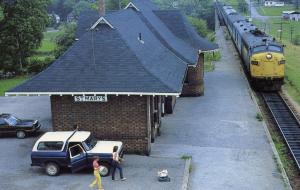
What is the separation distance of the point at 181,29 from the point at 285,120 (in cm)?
1030

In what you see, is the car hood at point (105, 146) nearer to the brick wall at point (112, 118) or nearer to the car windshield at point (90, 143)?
the car windshield at point (90, 143)

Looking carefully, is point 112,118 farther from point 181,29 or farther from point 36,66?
point 36,66

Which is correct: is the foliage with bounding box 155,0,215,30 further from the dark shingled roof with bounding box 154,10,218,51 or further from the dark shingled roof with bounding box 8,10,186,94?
the dark shingled roof with bounding box 8,10,186,94

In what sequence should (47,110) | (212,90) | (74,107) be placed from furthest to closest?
(212,90), (47,110), (74,107)

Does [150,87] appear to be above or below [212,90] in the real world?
above

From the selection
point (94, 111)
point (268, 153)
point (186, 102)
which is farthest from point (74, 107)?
point (186, 102)

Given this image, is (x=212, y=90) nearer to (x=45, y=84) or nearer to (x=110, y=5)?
(x=45, y=84)

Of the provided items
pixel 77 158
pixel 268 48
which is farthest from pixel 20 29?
pixel 77 158

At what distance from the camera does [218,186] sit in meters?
16.7

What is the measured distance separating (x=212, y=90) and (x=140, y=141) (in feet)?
48.1

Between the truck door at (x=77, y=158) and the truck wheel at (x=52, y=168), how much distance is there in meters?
0.58

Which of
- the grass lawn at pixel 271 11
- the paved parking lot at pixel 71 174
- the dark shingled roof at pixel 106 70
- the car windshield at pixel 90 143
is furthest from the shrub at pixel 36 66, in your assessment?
the grass lawn at pixel 271 11

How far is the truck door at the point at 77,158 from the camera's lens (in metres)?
17.5

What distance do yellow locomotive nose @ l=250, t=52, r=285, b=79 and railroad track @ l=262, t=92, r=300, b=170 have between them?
62.7 inches
